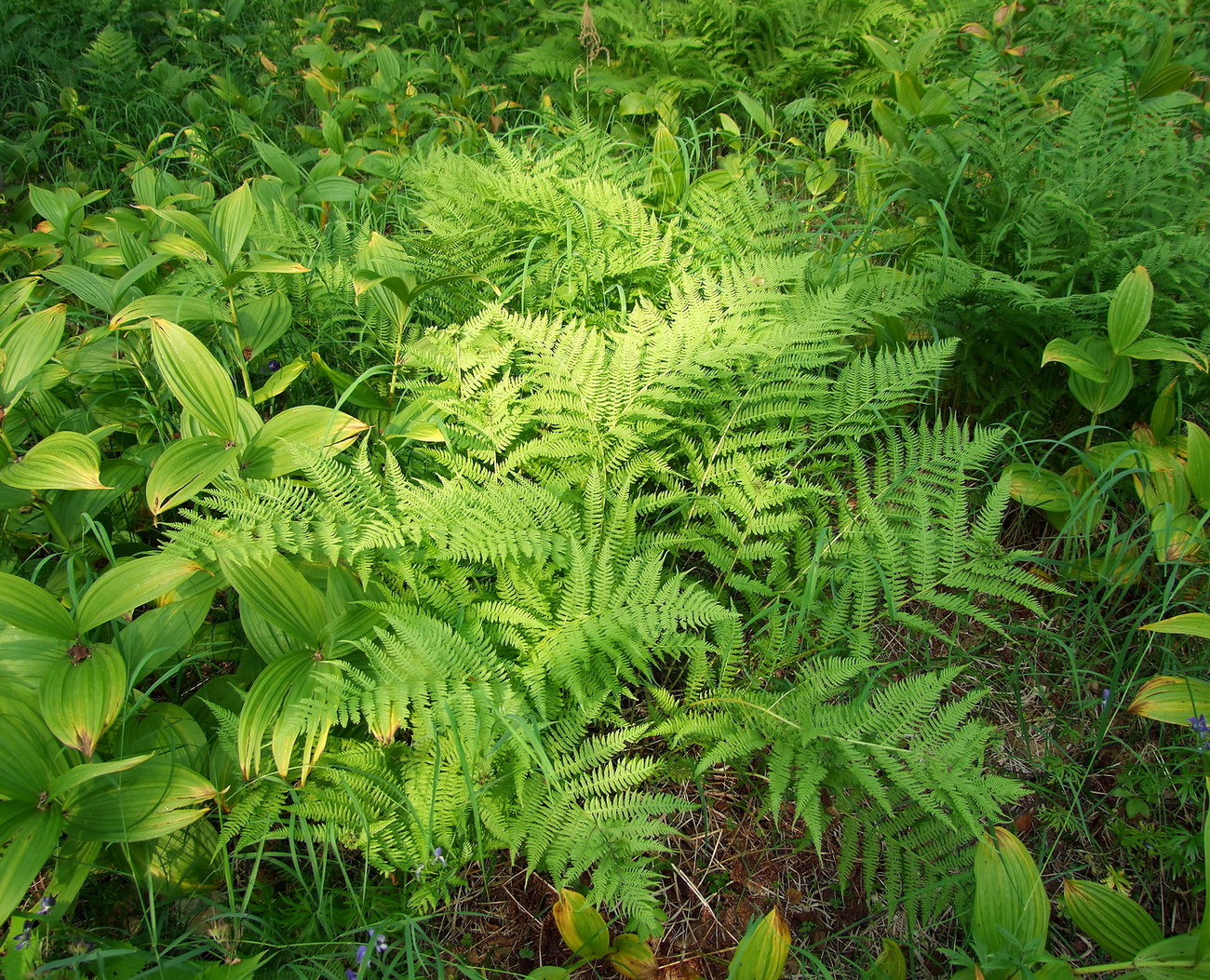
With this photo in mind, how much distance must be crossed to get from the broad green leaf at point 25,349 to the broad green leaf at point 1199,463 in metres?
2.87

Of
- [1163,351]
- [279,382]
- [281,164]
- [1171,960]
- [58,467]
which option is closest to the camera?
[1171,960]

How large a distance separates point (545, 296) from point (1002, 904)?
6.51 ft

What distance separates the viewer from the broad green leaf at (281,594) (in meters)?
1.52

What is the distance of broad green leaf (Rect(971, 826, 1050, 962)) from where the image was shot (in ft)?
4.39

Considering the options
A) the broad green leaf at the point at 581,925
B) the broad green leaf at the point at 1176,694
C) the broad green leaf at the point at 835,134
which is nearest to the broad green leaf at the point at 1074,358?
the broad green leaf at the point at 1176,694

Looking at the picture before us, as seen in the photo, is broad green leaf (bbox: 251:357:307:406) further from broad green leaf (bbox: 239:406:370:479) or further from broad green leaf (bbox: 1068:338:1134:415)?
broad green leaf (bbox: 1068:338:1134:415)

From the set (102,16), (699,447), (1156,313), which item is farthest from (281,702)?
(102,16)

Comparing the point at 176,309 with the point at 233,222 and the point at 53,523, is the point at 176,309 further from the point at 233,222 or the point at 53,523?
the point at 53,523

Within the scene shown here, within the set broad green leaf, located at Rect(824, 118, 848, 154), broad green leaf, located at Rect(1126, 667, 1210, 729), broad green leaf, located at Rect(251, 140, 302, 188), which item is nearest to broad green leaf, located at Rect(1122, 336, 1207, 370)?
broad green leaf, located at Rect(1126, 667, 1210, 729)

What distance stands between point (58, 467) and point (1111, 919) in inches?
94.6

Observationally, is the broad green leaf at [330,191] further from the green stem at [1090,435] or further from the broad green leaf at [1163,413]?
the broad green leaf at [1163,413]

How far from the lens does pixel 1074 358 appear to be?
6.51 ft

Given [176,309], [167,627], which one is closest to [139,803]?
[167,627]

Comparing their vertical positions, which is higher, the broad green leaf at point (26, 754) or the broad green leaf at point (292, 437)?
the broad green leaf at point (292, 437)
